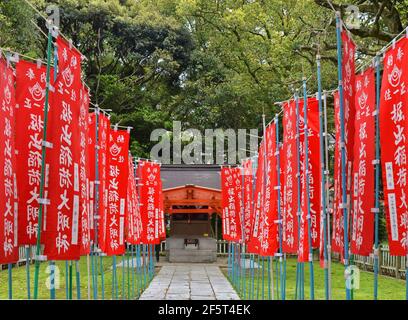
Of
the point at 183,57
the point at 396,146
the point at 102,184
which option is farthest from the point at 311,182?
the point at 183,57

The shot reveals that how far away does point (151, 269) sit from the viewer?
16891 mm

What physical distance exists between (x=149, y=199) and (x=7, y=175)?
945cm

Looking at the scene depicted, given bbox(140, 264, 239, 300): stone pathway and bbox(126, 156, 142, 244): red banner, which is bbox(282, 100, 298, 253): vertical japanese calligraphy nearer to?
bbox(140, 264, 239, 300): stone pathway

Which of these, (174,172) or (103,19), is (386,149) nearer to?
(174,172)

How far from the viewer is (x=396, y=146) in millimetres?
5004

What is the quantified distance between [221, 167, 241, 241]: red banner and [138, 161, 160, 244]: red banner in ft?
6.36

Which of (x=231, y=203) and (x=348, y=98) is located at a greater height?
(x=348, y=98)

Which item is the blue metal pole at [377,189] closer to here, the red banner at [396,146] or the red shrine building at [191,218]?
the red banner at [396,146]

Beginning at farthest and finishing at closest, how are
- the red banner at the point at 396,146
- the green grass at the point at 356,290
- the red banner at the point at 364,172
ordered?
the green grass at the point at 356,290
the red banner at the point at 364,172
the red banner at the point at 396,146

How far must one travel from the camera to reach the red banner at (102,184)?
8.67 m

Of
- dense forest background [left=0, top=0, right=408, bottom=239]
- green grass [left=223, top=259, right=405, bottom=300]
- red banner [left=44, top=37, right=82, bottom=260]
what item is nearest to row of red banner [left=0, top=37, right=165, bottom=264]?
red banner [left=44, top=37, right=82, bottom=260]

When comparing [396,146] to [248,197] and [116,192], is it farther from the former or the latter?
[248,197]

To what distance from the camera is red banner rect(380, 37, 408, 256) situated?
491cm

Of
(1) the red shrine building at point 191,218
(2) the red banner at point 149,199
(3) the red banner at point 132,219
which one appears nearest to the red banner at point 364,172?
(3) the red banner at point 132,219
